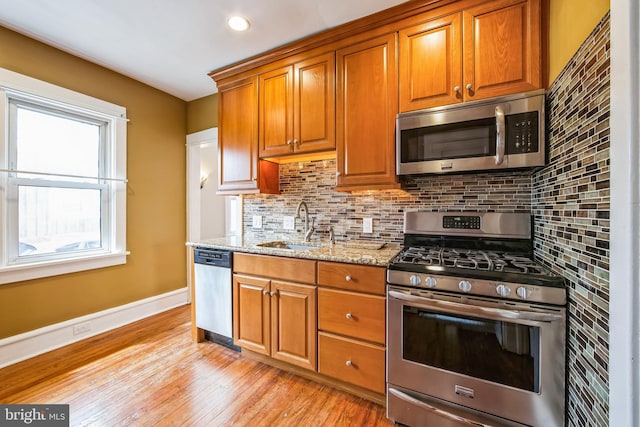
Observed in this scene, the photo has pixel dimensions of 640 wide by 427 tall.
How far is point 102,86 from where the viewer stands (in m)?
2.54

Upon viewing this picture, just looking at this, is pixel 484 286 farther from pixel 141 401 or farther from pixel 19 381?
pixel 19 381

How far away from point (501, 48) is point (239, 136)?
2005 mm

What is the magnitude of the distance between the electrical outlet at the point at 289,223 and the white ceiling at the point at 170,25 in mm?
1473

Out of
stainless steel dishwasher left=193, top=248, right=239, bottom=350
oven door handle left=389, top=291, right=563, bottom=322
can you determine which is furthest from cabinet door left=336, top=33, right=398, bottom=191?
stainless steel dishwasher left=193, top=248, right=239, bottom=350

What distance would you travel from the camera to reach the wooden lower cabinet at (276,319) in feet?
5.72

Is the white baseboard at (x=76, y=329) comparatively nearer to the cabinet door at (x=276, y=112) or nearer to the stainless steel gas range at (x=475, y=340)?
the cabinet door at (x=276, y=112)

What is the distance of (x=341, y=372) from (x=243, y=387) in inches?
26.5

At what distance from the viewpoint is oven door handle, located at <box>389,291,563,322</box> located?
1128 millimetres

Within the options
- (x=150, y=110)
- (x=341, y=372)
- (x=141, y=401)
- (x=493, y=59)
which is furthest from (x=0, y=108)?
(x=493, y=59)

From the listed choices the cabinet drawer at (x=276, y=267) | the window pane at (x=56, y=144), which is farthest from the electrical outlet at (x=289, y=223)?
the window pane at (x=56, y=144)

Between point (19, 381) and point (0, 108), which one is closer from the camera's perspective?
point (19, 381)

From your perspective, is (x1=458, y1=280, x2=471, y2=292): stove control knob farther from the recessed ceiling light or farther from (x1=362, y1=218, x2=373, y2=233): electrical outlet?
the recessed ceiling light

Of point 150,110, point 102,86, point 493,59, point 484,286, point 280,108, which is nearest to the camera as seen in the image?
point 484,286

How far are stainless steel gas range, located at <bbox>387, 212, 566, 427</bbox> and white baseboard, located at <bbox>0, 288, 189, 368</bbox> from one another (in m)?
2.69
